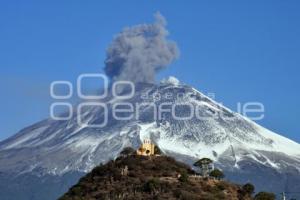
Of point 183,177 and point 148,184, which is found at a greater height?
point 183,177

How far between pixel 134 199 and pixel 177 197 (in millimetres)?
3273

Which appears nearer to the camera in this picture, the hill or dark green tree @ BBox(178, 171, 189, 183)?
the hill

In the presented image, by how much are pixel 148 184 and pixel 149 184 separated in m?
0.26

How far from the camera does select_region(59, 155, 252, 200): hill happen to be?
7900 cm

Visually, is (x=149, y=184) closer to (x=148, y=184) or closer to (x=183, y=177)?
(x=148, y=184)

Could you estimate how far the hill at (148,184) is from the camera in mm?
79000

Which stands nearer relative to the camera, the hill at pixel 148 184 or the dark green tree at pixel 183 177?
the hill at pixel 148 184

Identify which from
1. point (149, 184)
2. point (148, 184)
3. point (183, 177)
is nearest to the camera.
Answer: point (149, 184)

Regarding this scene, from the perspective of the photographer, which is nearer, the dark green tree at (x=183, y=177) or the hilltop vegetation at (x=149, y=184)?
the hilltop vegetation at (x=149, y=184)

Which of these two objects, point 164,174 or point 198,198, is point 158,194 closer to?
point 198,198

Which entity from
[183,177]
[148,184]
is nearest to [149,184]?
[148,184]

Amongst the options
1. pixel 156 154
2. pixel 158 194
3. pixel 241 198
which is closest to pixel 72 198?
pixel 158 194

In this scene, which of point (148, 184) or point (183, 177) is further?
point (183, 177)

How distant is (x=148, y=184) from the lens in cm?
8094
